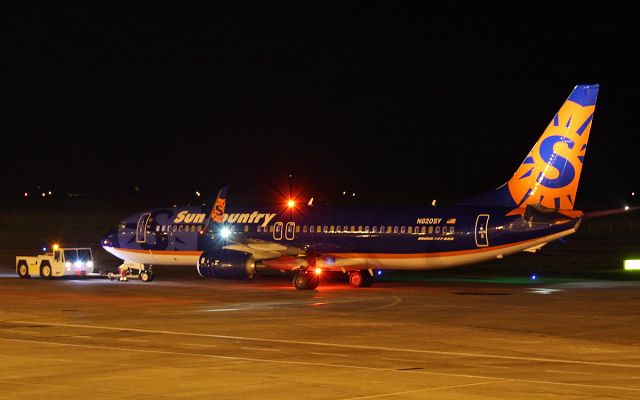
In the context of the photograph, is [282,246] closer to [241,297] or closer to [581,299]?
[241,297]

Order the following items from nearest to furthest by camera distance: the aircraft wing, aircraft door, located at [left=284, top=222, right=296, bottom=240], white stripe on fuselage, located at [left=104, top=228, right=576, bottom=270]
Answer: white stripe on fuselage, located at [left=104, top=228, right=576, bottom=270], the aircraft wing, aircraft door, located at [left=284, top=222, right=296, bottom=240]

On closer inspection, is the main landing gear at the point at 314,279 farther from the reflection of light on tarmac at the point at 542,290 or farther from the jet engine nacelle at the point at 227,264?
the reflection of light on tarmac at the point at 542,290

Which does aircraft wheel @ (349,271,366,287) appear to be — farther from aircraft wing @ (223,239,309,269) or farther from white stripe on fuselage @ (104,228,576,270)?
aircraft wing @ (223,239,309,269)

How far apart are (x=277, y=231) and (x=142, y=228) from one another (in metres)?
8.03

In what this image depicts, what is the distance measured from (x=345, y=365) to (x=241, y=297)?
18902mm

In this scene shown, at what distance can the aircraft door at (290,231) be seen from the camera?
156 ft

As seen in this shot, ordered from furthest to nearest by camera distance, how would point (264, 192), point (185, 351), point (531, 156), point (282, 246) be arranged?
1. point (264, 192)
2. point (282, 246)
3. point (531, 156)
4. point (185, 351)

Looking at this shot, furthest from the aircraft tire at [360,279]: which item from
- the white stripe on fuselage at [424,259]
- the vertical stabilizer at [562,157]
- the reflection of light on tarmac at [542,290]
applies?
the vertical stabilizer at [562,157]

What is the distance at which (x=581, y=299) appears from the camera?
118 feet

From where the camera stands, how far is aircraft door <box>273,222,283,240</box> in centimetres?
4799

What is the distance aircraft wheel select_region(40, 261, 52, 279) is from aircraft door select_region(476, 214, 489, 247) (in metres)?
21.4

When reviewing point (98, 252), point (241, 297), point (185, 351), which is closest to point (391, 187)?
point (98, 252)

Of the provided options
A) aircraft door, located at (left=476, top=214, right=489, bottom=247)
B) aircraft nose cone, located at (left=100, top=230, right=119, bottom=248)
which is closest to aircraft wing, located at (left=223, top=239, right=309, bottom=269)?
aircraft nose cone, located at (left=100, top=230, right=119, bottom=248)

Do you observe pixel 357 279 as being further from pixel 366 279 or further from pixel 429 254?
pixel 429 254
